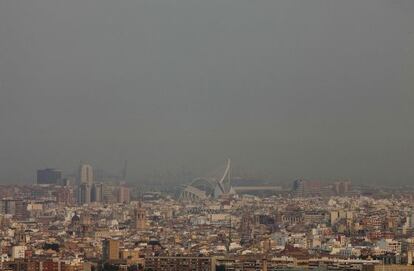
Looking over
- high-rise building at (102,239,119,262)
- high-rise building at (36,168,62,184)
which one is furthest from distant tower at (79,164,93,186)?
high-rise building at (102,239,119,262)

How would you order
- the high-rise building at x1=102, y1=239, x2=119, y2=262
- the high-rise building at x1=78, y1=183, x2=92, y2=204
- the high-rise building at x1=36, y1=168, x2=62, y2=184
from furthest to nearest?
the high-rise building at x1=78, y1=183, x2=92, y2=204
the high-rise building at x1=36, y1=168, x2=62, y2=184
the high-rise building at x1=102, y1=239, x2=119, y2=262

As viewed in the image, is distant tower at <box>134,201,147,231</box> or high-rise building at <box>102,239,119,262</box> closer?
high-rise building at <box>102,239,119,262</box>

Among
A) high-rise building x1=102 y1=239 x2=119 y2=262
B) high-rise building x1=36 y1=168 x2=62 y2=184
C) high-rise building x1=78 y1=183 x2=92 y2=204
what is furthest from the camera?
high-rise building x1=78 y1=183 x2=92 y2=204

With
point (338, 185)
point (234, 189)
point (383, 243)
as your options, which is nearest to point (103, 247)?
point (383, 243)

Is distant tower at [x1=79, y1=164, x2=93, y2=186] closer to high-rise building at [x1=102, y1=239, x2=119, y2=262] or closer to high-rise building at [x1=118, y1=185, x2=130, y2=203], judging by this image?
high-rise building at [x1=118, y1=185, x2=130, y2=203]

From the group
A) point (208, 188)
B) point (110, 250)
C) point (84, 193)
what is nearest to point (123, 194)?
point (84, 193)

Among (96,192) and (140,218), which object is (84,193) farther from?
(140,218)

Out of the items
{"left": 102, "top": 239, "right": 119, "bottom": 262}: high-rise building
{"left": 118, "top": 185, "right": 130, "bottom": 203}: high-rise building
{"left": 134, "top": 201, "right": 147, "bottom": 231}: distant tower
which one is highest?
{"left": 118, "top": 185, "right": 130, "bottom": 203}: high-rise building
